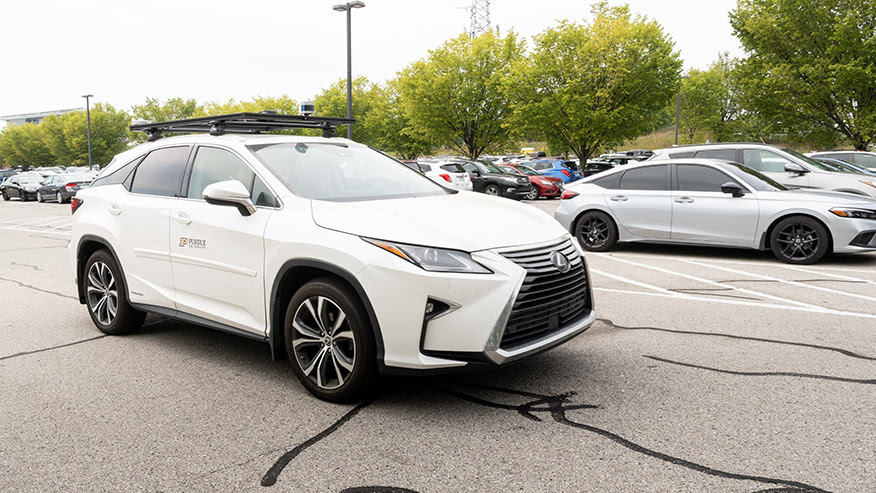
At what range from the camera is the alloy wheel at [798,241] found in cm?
881

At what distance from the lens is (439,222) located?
3.70 meters

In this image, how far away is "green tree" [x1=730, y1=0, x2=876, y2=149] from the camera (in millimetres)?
26391

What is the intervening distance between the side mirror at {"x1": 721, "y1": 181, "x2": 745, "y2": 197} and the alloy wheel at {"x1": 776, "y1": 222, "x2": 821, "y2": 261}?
746mm

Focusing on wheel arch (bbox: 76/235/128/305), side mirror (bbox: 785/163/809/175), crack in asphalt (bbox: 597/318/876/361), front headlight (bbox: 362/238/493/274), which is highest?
side mirror (bbox: 785/163/809/175)

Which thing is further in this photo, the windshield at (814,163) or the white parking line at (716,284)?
the windshield at (814,163)

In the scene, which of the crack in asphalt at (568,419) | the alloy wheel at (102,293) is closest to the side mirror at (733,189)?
the crack in asphalt at (568,419)

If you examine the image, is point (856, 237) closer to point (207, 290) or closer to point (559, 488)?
point (559, 488)

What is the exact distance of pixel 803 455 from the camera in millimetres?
3076

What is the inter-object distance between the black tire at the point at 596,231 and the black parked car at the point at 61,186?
25994 mm

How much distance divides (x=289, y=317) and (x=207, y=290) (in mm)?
886

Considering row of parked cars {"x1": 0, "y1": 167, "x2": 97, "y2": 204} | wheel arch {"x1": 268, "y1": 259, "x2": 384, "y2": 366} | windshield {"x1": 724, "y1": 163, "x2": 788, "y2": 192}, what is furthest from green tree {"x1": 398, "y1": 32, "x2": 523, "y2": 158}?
wheel arch {"x1": 268, "y1": 259, "x2": 384, "y2": 366}

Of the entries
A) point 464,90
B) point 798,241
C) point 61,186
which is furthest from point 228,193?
point 464,90

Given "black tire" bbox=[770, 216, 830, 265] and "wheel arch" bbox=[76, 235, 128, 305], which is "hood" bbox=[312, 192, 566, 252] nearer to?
"wheel arch" bbox=[76, 235, 128, 305]

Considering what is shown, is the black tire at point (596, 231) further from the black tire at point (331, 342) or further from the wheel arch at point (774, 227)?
the black tire at point (331, 342)
